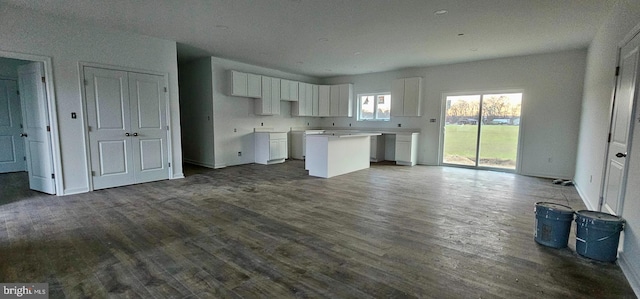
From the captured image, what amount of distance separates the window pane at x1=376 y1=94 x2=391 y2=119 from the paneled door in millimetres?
5918

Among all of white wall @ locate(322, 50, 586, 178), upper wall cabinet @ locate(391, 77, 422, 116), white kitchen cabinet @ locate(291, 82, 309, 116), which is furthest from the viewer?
Result: white kitchen cabinet @ locate(291, 82, 309, 116)

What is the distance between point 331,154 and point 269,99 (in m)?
2.89

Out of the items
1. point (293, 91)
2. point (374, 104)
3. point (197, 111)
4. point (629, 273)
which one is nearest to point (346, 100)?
point (374, 104)

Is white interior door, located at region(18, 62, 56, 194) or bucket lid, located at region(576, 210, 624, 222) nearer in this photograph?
bucket lid, located at region(576, 210, 624, 222)

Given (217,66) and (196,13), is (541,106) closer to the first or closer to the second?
(196,13)

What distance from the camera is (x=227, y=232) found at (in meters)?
3.00

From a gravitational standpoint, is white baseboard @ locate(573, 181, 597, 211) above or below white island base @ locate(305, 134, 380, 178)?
below

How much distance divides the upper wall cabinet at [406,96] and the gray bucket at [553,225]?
530 cm

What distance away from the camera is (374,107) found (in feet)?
29.1

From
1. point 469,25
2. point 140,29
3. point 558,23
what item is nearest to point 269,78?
point 140,29

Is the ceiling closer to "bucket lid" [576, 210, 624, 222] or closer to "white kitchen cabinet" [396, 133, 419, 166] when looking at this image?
"white kitchen cabinet" [396, 133, 419, 166]

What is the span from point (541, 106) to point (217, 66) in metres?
7.41

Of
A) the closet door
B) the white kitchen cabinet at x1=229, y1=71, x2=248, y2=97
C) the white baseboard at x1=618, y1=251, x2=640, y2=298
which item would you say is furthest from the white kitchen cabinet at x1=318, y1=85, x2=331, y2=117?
the white baseboard at x1=618, y1=251, x2=640, y2=298

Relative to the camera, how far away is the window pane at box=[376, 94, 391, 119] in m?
8.54
